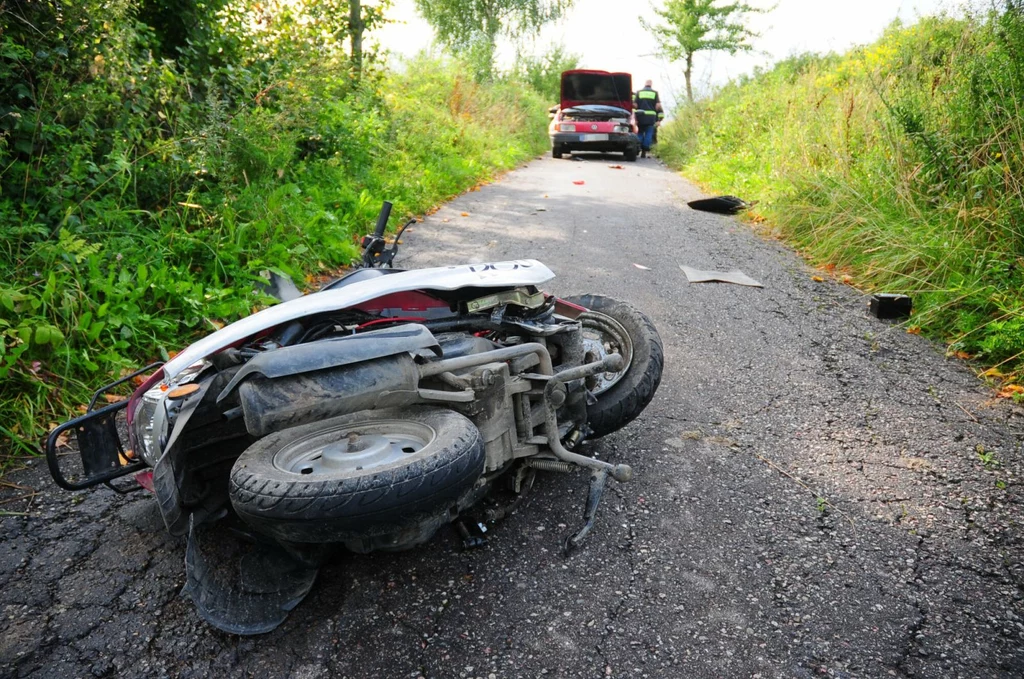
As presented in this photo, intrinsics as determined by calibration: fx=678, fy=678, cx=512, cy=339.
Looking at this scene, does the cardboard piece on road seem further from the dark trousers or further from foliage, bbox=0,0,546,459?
the dark trousers

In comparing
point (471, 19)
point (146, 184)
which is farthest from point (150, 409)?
point (471, 19)

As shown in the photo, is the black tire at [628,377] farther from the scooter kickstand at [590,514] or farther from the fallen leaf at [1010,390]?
the fallen leaf at [1010,390]

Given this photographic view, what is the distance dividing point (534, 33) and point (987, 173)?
28.1 metres

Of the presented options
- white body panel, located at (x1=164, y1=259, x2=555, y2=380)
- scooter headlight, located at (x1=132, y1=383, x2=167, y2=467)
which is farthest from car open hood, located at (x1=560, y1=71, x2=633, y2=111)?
scooter headlight, located at (x1=132, y1=383, x2=167, y2=467)

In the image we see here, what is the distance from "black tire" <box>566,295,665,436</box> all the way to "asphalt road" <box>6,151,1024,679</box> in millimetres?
226

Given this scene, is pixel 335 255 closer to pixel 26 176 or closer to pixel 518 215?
pixel 26 176

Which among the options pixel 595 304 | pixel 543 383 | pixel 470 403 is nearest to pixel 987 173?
pixel 595 304

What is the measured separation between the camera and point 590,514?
8.34 feet

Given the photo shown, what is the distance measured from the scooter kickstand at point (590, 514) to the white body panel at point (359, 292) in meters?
0.84

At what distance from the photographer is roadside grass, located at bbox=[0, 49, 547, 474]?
3803 millimetres

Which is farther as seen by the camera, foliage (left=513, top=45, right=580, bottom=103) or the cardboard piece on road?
foliage (left=513, top=45, right=580, bottom=103)

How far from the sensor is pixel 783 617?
219cm

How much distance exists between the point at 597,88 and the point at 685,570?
18.7m

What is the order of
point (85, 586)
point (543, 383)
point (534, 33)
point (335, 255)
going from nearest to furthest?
1. point (85, 586)
2. point (543, 383)
3. point (335, 255)
4. point (534, 33)
